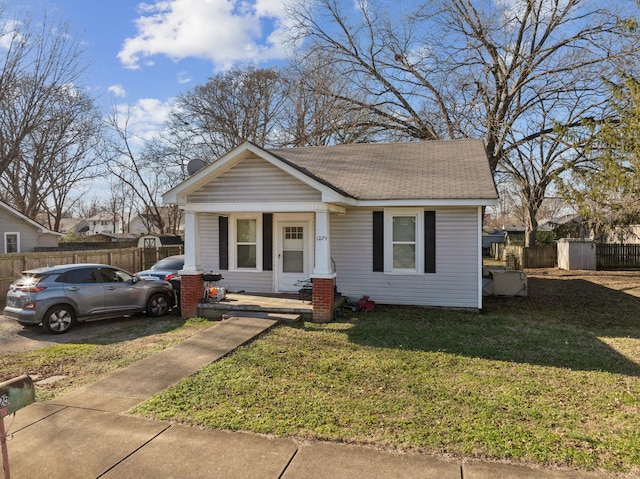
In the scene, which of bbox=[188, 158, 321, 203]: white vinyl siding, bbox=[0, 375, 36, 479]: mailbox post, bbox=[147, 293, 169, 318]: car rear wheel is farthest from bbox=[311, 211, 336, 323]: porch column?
bbox=[0, 375, 36, 479]: mailbox post

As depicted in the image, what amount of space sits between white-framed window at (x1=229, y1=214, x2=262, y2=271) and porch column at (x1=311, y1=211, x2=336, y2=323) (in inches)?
113

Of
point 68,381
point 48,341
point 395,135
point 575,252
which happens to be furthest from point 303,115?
point 68,381

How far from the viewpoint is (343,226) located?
1103cm

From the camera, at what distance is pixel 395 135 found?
928 inches

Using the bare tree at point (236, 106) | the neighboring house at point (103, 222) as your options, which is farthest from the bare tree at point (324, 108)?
the neighboring house at point (103, 222)

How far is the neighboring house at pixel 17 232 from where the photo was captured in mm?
21062

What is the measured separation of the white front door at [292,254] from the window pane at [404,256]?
2.35 metres

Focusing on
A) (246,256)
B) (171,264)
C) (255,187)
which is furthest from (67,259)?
(255,187)

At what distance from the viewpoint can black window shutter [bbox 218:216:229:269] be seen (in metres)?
11.7

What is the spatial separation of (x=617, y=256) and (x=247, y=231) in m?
20.9

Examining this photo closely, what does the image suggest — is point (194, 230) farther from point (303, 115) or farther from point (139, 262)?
point (303, 115)

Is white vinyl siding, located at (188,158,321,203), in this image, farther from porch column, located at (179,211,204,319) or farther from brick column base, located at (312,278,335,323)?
brick column base, located at (312,278,335,323)

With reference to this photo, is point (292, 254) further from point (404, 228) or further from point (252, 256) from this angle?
point (404, 228)

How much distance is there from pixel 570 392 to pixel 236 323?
6.04m
